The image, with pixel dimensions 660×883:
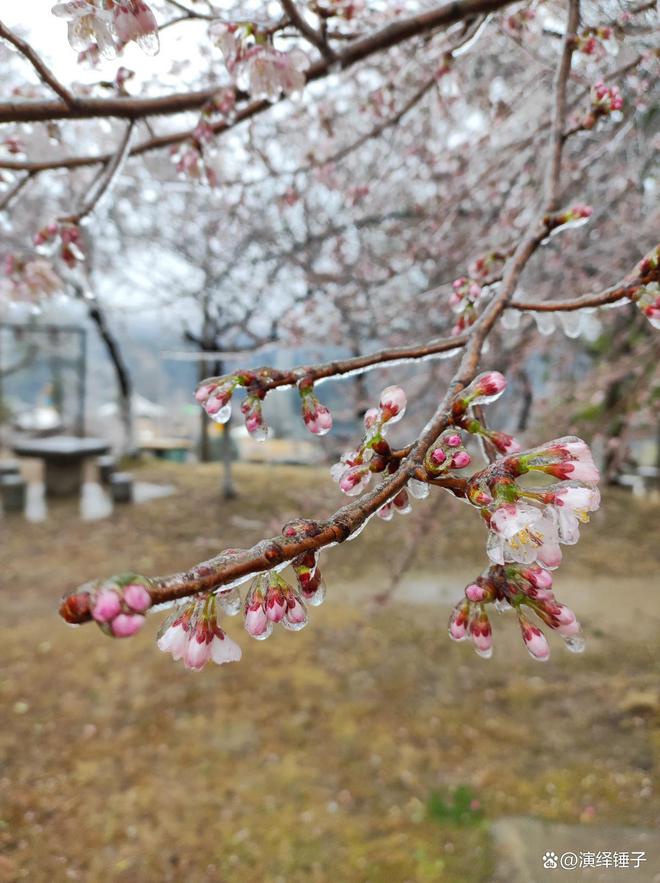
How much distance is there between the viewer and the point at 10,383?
1823cm

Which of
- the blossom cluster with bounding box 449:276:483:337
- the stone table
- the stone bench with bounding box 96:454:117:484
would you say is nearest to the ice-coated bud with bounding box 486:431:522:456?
the blossom cluster with bounding box 449:276:483:337

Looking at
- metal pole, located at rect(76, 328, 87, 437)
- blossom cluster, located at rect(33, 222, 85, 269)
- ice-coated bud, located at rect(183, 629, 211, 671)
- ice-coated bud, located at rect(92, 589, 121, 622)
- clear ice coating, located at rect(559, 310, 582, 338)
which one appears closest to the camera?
ice-coated bud, located at rect(92, 589, 121, 622)

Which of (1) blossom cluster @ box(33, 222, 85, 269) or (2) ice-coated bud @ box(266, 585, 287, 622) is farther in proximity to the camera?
(1) blossom cluster @ box(33, 222, 85, 269)

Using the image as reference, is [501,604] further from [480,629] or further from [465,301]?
[465,301]

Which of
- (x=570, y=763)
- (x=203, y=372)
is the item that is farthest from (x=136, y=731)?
(x=203, y=372)

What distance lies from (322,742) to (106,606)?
340 centimetres

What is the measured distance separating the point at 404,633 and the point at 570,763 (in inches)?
69.7

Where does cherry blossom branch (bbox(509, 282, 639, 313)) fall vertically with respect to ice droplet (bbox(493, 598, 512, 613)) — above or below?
above

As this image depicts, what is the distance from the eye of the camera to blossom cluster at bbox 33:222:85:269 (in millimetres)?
1465

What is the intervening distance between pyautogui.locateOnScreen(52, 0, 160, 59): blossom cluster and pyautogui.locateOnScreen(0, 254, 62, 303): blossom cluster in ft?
3.60

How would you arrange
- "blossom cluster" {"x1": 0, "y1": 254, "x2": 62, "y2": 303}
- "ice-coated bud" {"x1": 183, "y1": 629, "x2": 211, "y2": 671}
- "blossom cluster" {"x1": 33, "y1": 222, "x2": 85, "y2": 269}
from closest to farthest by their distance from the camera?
"ice-coated bud" {"x1": 183, "y1": 629, "x2": 211, "y2": 671} < "blossom cluster" {"x1": 33, "y1": 222, "x2": 85, "y2": 269} < "blossom cluster" {"x1": 0, "y1": 254, "x2": 62, "y2": 303}

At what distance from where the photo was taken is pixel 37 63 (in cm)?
101

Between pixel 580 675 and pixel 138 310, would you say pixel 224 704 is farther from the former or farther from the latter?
pixel 138 310

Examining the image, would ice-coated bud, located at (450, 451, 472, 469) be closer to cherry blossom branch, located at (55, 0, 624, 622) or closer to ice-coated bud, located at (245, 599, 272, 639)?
cherry blossom branch, located at (55, 0, 624, 622)
